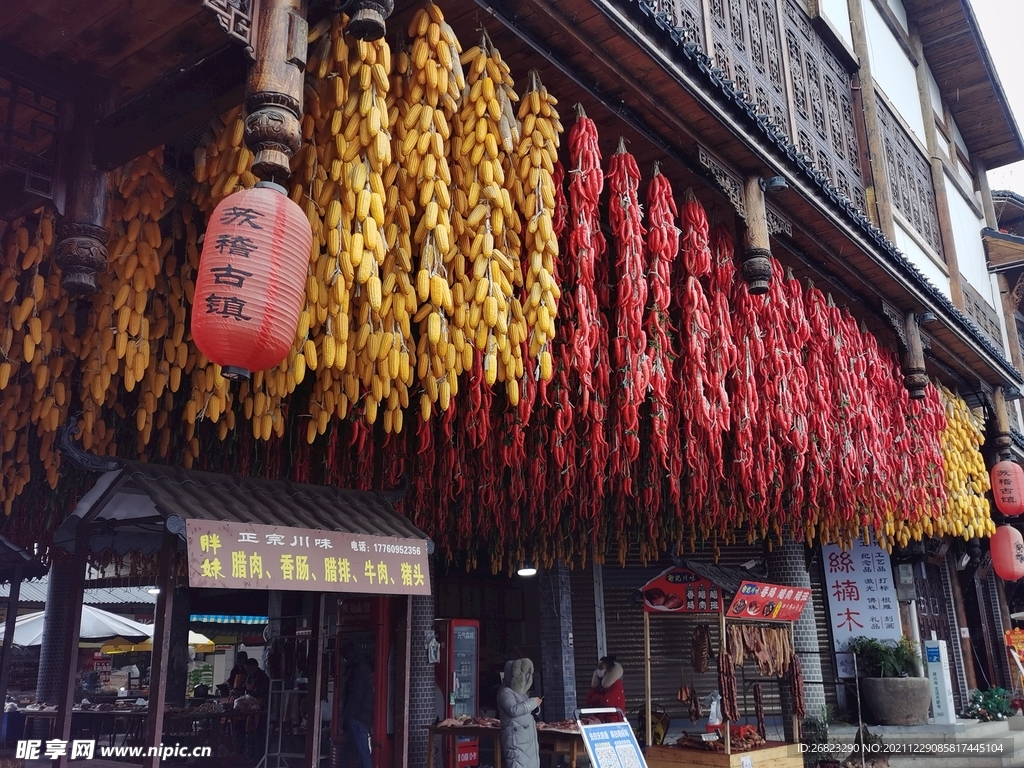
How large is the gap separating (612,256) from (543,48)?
231cm

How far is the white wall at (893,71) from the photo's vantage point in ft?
44.3

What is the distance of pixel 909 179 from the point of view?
43.8 feet

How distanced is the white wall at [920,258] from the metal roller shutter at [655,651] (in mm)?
5273

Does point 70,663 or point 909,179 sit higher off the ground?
point 909,179

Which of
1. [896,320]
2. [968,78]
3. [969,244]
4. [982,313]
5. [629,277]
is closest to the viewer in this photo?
[629,277]

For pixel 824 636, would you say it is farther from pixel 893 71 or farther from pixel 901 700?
pixel 893 71

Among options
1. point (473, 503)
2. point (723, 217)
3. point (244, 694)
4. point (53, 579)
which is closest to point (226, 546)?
point (723, 217)

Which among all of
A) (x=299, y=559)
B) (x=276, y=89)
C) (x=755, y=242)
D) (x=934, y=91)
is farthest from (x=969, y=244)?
(x=276, y=89)

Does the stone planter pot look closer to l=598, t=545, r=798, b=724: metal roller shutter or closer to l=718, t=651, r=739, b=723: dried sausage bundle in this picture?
l=598, t=545, r=798, b=724: metal roller shutter

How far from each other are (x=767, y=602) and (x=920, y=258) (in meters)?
6.53

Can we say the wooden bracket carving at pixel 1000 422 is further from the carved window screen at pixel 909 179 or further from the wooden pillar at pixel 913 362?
the wooden pillar at pixel 913 362

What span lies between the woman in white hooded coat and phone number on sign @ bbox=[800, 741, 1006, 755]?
5.73 metres

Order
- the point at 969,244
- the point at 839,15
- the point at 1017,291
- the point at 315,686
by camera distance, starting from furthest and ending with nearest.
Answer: the point at 1017,291 → the point at 969,244 → the point at 839,15 → the point at 315,686

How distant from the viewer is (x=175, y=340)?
529 cm
